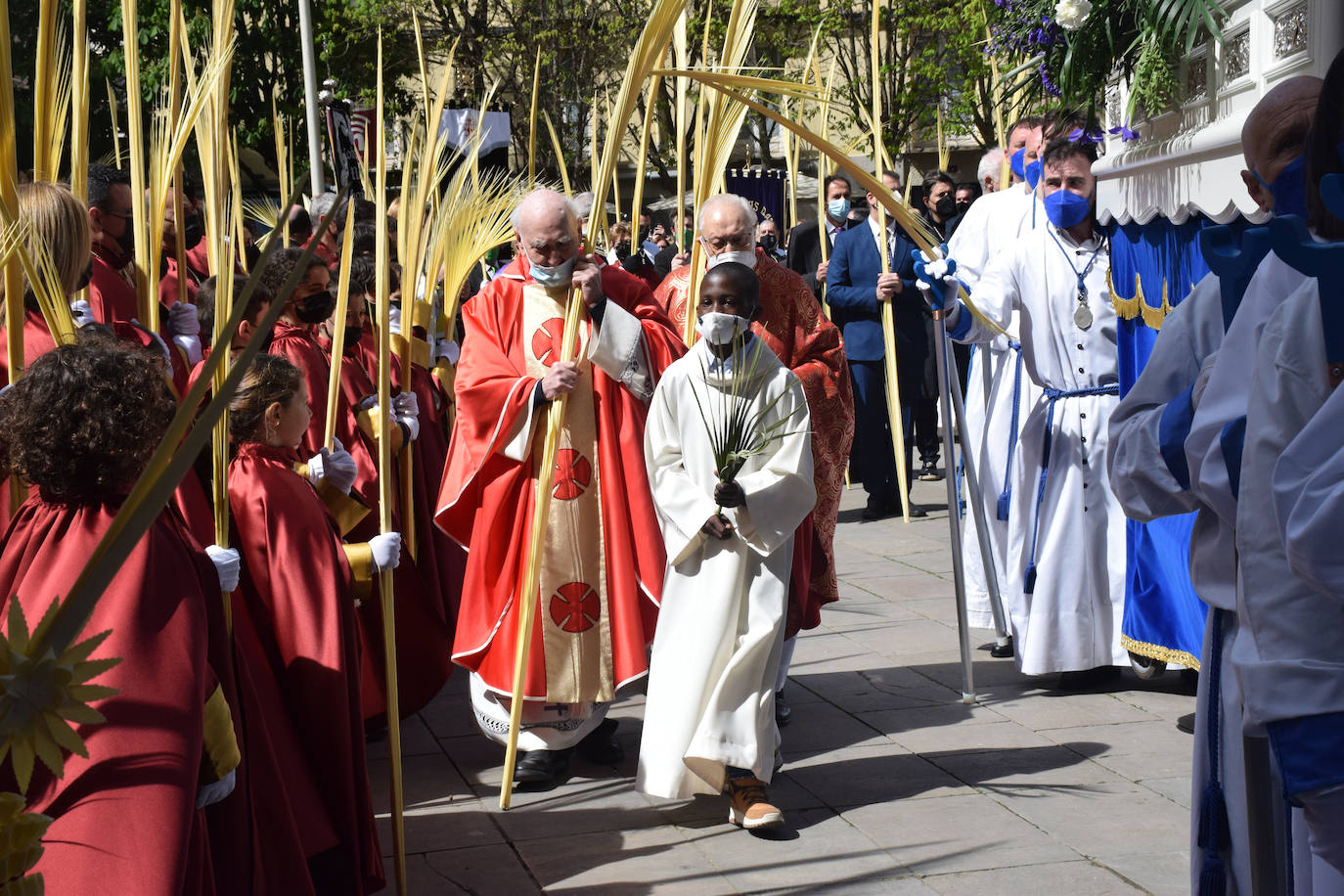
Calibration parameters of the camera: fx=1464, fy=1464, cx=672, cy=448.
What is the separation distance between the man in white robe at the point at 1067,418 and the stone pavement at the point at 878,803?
0.85 feet

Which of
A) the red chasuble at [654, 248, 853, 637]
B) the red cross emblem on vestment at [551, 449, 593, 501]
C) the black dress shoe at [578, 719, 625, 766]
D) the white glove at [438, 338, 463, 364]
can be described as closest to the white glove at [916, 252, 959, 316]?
the red chasuble at [654, 248, 853, 637]

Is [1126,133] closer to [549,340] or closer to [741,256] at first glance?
[741,256]

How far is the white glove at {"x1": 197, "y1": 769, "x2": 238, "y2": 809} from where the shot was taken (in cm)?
270

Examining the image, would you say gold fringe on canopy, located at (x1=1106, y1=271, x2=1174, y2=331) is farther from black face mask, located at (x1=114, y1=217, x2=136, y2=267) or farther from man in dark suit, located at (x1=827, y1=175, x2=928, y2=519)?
man in dark suit, located at (x1=827, y1=175, x2=928, y2=519)

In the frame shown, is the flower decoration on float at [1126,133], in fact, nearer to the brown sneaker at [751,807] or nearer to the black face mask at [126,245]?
the brown sneaker at [751,807]

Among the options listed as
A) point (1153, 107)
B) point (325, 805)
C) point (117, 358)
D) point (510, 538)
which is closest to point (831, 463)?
point (510, 538)

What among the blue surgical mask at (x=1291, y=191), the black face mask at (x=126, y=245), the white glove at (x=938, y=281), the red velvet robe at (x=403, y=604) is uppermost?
the black face mask at (x=126, y=245)

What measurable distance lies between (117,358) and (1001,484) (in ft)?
14.5

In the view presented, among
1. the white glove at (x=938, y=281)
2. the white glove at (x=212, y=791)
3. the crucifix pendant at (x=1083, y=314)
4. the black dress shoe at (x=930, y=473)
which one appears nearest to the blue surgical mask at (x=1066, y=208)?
the crucifix pendant at (x=1083, y=314)

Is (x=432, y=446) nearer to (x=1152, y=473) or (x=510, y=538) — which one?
(x=510, y=538)

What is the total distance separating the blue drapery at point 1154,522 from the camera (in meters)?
5.17

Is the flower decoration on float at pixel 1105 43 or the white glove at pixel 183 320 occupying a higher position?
the flower decoration on float at pixel 1105 43

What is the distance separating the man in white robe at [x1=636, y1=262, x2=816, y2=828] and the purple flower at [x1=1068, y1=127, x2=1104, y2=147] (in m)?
2.43

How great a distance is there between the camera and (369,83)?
24359 mm
